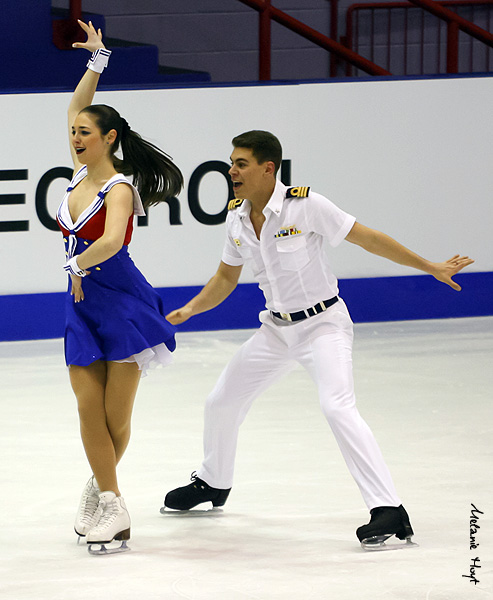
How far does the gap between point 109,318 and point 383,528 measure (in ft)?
3.70

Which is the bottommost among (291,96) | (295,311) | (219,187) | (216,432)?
(216,432)

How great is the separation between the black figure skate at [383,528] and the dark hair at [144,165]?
1.28 meters

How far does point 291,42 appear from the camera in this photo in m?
11.8

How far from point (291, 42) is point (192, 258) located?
4078 millimetres

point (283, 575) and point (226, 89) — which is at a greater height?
point (226, 89)

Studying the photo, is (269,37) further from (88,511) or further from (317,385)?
(88,511)

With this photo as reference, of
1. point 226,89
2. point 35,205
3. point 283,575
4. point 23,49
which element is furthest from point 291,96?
point 283,575

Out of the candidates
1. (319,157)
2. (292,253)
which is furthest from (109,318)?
(319,157)

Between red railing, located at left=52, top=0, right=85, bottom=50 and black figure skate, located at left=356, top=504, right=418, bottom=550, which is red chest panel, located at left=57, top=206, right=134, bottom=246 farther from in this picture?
red railing, located at left=52, top=0, right=85, bottom=50

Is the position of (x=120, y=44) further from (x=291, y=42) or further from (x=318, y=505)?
(x=318, y=505)

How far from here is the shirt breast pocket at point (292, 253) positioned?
4.08 meters

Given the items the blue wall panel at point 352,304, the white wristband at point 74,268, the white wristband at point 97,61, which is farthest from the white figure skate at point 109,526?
the blue wall panel at point 352,304

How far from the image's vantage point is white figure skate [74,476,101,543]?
4.02 metres

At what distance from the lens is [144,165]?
4117 millimetres
